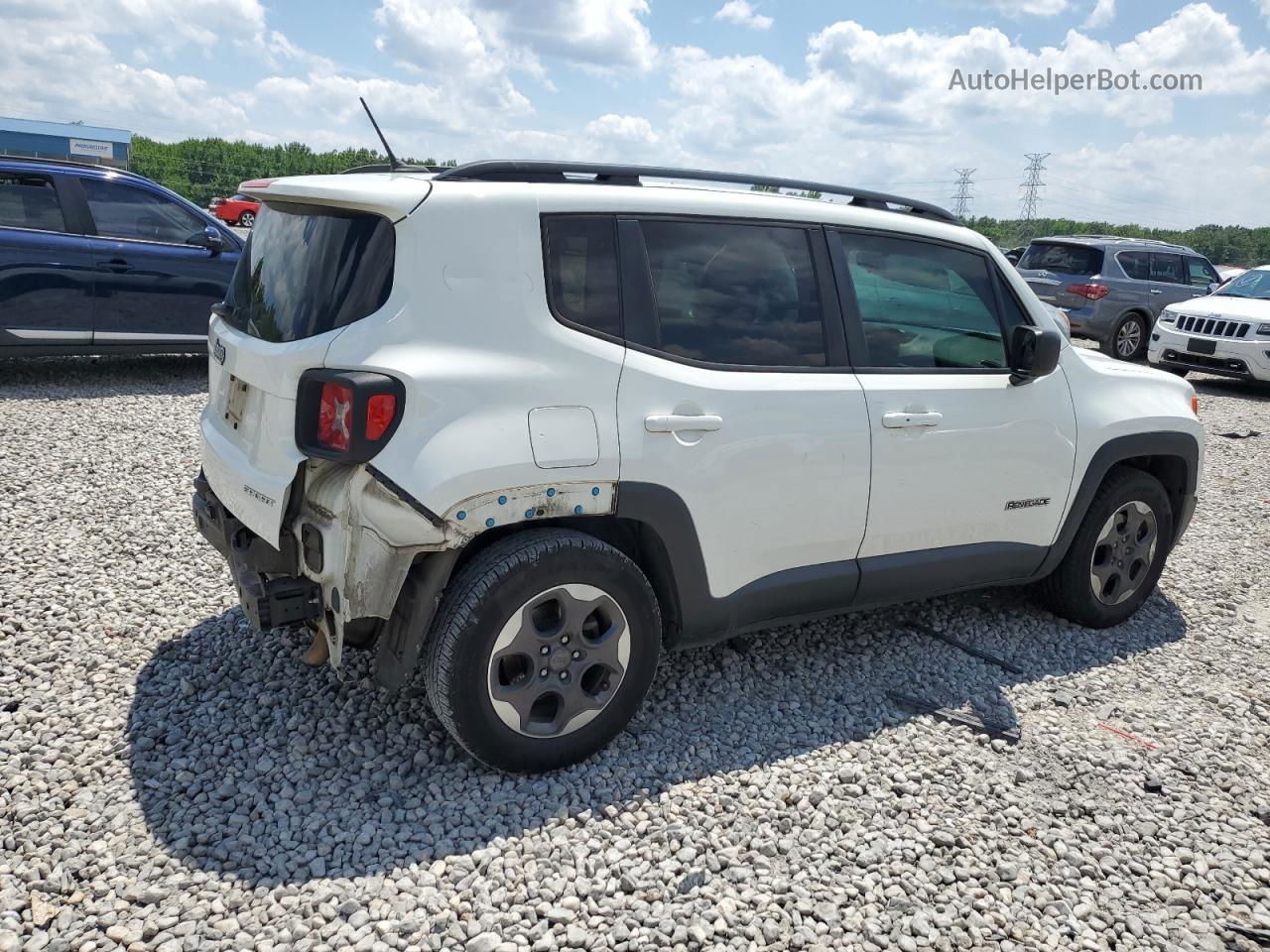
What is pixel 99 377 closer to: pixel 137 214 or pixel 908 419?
pixel 137 214

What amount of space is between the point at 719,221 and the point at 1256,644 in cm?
343

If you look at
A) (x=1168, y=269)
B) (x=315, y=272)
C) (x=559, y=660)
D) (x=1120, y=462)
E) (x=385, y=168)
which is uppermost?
(x=1168, y=269)

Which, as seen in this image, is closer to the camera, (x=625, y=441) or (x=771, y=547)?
(x=625, y=441)

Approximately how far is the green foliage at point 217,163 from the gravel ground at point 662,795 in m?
30.3

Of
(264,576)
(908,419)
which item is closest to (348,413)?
(264,576)

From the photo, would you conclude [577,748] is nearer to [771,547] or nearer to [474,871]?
[474,871]

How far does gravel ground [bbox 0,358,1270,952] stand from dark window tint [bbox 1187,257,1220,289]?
1248 cm

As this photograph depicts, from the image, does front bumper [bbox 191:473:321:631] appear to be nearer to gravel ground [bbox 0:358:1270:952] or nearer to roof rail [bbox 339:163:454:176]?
gravel ground [bbox 0:358:1270:952]

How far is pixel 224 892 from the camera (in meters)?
2.67

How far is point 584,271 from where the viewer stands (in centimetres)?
317

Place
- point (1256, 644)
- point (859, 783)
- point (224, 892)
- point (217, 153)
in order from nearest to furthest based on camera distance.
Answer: point (224, 892)
point (859, 783)
point (1256, 644)
point (217, 153)

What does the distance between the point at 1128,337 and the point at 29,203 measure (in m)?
13.9

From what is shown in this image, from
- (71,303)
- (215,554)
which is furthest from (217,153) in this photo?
(215,554)

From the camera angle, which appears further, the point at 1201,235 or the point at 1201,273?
the point at 1201,235
